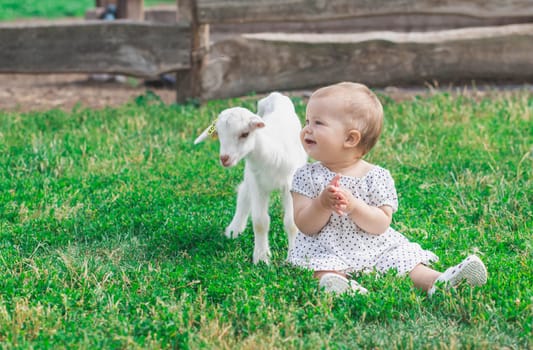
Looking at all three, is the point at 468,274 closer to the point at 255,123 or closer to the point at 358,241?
the point at 358,241

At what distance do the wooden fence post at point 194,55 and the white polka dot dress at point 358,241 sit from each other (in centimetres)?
461

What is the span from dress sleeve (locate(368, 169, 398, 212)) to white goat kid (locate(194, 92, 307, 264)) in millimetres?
570

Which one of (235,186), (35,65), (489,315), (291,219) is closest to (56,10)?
(35,65)

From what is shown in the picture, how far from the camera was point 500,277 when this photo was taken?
3.78m

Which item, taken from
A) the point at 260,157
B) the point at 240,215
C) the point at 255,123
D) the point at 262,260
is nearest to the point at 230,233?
the point at 240,215

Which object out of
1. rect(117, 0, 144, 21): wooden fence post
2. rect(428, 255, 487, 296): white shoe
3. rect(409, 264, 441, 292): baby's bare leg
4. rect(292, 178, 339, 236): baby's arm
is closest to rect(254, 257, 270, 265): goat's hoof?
rect(292, 178, 339, 236): baby's arm

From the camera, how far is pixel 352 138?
12.6 ft

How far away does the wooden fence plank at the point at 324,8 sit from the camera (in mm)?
8273

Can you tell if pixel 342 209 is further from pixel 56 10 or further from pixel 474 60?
pixel 56 10

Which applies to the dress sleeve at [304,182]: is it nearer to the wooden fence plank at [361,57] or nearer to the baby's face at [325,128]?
the baby's face at [325,128]

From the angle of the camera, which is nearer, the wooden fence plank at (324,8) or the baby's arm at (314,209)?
the baby's arm at (314,209)

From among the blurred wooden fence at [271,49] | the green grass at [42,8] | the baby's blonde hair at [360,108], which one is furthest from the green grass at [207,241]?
the green grass at [42,8]

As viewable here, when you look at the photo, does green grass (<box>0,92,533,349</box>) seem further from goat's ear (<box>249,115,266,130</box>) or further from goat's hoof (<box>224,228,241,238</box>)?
goat's ear (<box>249,115,266,130</box>)

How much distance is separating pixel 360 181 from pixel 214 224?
1.20 metres
